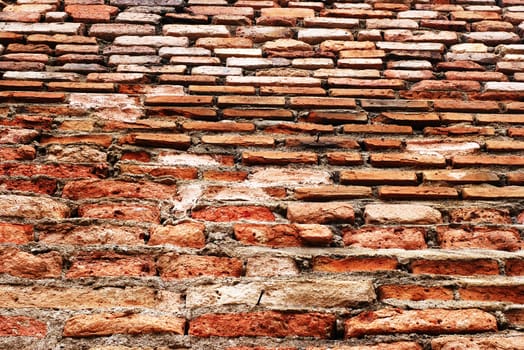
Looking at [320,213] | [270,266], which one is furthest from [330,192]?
[270,266]

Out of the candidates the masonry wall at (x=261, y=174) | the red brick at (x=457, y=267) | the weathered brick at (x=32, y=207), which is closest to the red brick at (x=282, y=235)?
the masonry wall at (x=261, y=174)

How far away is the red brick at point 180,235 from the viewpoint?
4.73 feet

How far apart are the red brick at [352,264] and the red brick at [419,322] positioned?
13 centimetres

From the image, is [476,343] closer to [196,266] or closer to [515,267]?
[515,267]

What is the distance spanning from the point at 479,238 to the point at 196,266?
→ 27.5 inches

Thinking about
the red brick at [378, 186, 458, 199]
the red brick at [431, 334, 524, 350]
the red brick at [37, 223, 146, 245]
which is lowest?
the red brick at [431, 334, 524, 350]

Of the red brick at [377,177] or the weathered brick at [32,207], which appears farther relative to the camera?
the red brick at [377,177]

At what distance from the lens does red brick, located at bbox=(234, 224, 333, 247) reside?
146cm

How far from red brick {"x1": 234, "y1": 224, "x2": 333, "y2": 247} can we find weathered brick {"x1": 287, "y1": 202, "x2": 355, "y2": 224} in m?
0.04

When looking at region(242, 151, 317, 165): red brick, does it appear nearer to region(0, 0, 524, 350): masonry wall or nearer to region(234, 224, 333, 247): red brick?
region(0, 0, 524, 350): masonry wall

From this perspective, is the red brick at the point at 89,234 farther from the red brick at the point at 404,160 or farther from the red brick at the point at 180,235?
the red brick at the point at 404,160

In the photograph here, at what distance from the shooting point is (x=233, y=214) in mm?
1525

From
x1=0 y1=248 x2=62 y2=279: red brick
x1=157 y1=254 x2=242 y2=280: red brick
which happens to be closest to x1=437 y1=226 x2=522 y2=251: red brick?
x1=157 y1=254 x2=242 y2=280: red brick

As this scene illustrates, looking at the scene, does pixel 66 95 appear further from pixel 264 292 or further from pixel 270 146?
pixel 264 292
